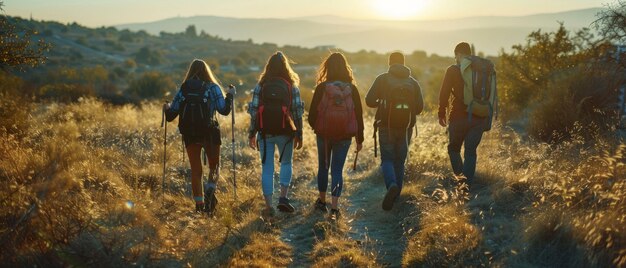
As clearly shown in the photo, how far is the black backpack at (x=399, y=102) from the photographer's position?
254 inches

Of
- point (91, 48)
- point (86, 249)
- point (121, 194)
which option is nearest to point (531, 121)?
point (121, 194)

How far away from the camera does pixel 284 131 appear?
20.3 feet

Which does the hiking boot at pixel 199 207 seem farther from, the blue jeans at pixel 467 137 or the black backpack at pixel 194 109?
the blue jeans at pixel 467 137

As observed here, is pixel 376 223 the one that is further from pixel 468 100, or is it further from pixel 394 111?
pixel 468 100

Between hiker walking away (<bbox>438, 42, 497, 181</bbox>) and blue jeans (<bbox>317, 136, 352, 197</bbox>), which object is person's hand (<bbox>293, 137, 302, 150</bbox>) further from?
hiker walking away (<bbox>438, 42, 497, 181</bbox>)

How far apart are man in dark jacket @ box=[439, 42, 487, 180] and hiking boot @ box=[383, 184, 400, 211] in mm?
969

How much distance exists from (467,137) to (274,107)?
8.43 ft

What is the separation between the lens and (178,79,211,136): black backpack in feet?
20.2

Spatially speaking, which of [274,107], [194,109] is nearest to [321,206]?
[274,107]

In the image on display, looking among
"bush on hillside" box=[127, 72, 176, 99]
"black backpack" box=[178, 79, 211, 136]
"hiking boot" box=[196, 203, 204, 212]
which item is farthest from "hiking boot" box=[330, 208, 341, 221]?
"bush on hillside" box=[127, 72, 176, 99]

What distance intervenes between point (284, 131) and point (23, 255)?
310cm

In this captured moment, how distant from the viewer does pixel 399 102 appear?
645 cm

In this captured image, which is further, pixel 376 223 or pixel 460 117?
pixel 460 117

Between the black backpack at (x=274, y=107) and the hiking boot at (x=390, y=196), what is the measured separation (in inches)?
60.7
